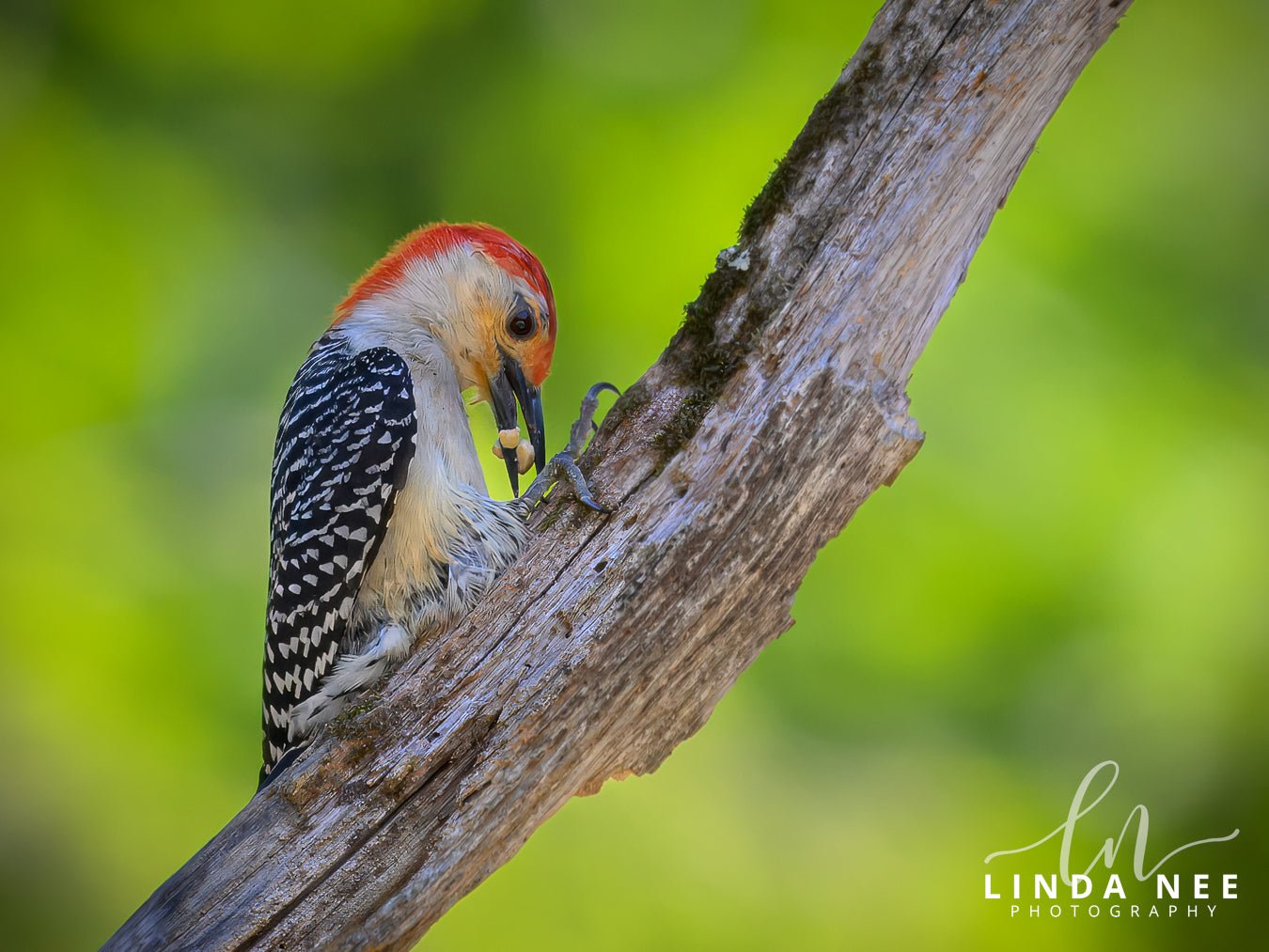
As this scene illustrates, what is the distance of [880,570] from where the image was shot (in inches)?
222

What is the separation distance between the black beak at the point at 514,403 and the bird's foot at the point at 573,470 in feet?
1.38

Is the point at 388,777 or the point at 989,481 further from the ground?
→ the point at 989,481

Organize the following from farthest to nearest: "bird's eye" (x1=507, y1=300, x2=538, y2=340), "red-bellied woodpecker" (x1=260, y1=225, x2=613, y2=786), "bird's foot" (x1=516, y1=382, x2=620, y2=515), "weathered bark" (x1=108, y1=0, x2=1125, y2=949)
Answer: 1. "bird's eye" (x1=507, y1=300, x2=538, y2=340)
2. "red-bellied woodpecker" (x1=260, y1=225, x2=613, y2=786)
3. "bird's foot" (x1=516, y1=382, x2=620, y2=515)
4. "weathered bark" (x1=108, y1=0, x2=1125, y2=949)

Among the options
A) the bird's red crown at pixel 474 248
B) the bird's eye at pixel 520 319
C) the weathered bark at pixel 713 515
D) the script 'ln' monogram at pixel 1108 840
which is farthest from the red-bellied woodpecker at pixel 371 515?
the script 'ln' monogram at pixel 1108 840

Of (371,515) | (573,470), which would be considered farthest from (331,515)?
(573,470)

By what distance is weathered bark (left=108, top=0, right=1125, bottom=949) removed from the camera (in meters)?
2.57

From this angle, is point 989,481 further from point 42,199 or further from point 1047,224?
point 42,199

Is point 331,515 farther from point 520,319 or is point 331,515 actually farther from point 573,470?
point 520,319

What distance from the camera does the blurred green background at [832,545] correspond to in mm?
5273

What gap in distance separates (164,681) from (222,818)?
805 mm

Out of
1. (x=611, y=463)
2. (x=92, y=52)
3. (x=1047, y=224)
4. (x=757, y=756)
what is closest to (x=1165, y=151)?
(x=1047, y=224)

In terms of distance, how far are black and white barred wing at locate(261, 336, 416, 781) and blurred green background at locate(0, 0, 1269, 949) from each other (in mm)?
2341

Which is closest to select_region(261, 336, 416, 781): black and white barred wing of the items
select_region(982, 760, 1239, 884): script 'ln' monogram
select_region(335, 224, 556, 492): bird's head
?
select_region(335, 224, 556, 492): bird's head

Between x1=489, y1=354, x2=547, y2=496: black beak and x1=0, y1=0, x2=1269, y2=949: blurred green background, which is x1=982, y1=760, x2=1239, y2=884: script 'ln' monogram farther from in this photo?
x1=489, y1=354, x2=547, y2=496: black beak
